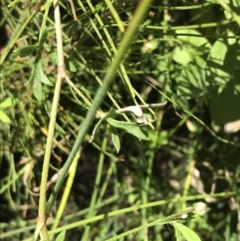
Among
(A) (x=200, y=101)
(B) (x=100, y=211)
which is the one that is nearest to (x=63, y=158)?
(B) (x=100, y=211)

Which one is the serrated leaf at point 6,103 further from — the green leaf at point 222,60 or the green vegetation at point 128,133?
the green leaf at point 222,60

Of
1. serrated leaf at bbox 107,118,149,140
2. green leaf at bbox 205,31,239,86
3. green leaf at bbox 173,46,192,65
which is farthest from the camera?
green leaf at bbox 173,46,192,65

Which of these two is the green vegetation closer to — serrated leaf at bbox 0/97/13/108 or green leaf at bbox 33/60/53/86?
serrated leaf at bbox 0/97/13/108

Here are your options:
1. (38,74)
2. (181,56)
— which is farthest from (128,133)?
(38,74)

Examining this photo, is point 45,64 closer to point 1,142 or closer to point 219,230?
point 1,142

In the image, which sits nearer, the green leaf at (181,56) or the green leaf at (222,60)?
the green leaf at (222,60)

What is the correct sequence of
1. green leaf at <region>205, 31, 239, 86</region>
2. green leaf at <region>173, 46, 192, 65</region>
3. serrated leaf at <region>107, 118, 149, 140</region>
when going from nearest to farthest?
serrated leaf at <region>107, 118, 149, 140</region> < green leaf at <region>205, 31, 239, 86</region> < green leaf at <region>173, 46, 192, 65</region>

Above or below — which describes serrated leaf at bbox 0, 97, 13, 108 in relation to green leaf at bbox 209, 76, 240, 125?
above

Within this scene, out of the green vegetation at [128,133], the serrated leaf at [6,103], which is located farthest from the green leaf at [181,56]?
the serrated leaf at [6,103]

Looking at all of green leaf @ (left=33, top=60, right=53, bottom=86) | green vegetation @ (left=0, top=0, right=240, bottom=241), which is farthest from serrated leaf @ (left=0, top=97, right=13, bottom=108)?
green leaf @ (left=33, top=60, right=53, bottom=86)
